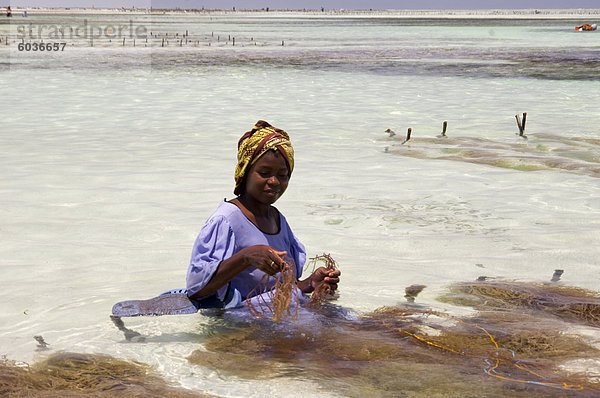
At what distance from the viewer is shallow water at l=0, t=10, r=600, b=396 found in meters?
4.39

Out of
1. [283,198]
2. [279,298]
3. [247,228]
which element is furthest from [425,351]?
[283,198]

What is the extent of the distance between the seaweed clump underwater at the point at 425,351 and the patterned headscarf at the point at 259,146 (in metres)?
0.80

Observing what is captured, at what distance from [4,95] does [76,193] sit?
10.6 meters

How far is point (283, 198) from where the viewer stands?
7.35 meters

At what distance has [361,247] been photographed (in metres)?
5.72

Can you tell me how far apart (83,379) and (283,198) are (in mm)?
4315

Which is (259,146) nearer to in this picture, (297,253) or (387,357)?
(297,253)

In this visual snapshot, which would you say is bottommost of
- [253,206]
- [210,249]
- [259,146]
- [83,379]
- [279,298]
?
[83,379]

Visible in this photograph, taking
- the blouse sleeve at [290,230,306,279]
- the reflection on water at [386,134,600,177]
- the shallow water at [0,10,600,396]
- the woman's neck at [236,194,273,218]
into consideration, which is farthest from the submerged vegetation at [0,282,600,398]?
the reflection on water at [386,134,600,177]

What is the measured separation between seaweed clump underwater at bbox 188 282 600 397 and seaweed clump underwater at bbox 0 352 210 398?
29 centimetres

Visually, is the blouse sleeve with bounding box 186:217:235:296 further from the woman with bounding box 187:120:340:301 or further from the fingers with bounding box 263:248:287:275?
the fingers with bounding box 263:248:287:275

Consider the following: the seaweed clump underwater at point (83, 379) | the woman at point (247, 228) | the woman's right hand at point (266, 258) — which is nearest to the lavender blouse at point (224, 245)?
the woman at point (247, 228)

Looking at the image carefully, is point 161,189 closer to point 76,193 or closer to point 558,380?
point 76,193

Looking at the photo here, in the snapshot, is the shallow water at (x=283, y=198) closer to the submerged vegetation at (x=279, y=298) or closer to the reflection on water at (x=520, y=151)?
the reflection on water at (x=520, y=151)
